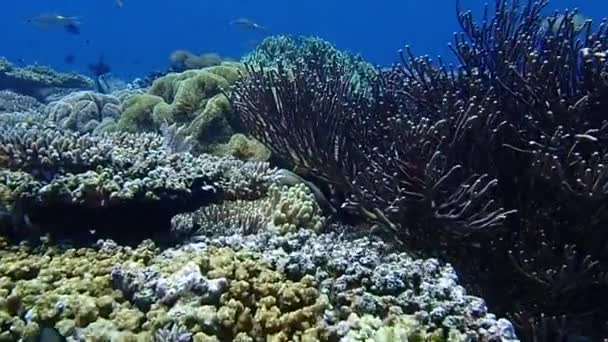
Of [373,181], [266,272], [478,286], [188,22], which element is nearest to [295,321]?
[266,272]

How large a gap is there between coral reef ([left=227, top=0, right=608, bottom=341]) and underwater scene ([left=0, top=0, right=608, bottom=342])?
0.02 m

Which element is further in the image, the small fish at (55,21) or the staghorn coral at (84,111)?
Answer: the small fish at (55,21)

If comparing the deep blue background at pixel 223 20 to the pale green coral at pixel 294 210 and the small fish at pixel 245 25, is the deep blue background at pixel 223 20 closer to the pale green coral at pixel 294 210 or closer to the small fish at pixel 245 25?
the small fish at pixel 245 25

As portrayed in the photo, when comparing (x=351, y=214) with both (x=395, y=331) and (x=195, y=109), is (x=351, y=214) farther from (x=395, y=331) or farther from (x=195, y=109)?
(x=195, y=109)

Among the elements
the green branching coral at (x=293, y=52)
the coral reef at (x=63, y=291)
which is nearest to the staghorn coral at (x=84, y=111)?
the green branching coral at (x=293, y=52)

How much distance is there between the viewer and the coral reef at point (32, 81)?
49.5ft

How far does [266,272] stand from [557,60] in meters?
2.87

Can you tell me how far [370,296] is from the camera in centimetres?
298

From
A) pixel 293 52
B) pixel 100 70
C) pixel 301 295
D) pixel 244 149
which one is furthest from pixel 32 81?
pixel 301 295

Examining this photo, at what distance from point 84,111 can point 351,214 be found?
5.69 meters

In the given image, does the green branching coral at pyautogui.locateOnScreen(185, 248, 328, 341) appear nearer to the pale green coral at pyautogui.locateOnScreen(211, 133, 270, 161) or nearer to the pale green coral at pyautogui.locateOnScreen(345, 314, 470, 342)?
the pale green coral at pyautogui.locateOnScreen(345, 314, 470, 342)

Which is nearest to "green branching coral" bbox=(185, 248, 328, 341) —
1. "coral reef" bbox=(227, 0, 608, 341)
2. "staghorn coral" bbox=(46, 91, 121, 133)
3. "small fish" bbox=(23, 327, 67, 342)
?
"small fish" bbox=(23, 327, 67, 342)

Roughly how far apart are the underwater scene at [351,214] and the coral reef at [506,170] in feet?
0.05

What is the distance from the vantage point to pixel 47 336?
2.65 m
